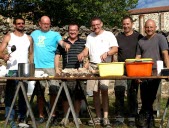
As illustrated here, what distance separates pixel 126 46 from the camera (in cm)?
601

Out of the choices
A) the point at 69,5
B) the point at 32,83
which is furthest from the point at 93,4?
the point at 32,83

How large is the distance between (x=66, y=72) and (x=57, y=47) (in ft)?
3.18

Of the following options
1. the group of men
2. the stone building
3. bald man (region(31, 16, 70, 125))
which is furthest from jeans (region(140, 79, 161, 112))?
the stone building

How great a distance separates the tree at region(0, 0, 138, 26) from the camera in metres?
30.7

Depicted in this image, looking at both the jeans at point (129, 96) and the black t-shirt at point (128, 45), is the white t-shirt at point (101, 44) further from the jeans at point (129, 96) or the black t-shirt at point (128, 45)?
the jeans at point (129, 96)

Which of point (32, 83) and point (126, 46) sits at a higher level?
point (126, 46)

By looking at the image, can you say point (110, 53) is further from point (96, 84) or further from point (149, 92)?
point (149, 92)

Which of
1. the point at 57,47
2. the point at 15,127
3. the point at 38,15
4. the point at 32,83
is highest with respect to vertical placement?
the point at 38,15

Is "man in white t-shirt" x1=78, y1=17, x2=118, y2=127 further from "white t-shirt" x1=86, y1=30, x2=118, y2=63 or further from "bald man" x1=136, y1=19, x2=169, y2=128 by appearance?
"bald man" x1=136, y1=19, x2=169, y2=128

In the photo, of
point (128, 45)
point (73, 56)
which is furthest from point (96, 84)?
point (128, 45)

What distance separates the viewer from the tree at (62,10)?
3066 cm

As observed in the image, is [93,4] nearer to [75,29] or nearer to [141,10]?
[141,10]

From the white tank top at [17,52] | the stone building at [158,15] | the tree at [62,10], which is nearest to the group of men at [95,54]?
the white tank top at [17,52]

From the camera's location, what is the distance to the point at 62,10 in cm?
3116
